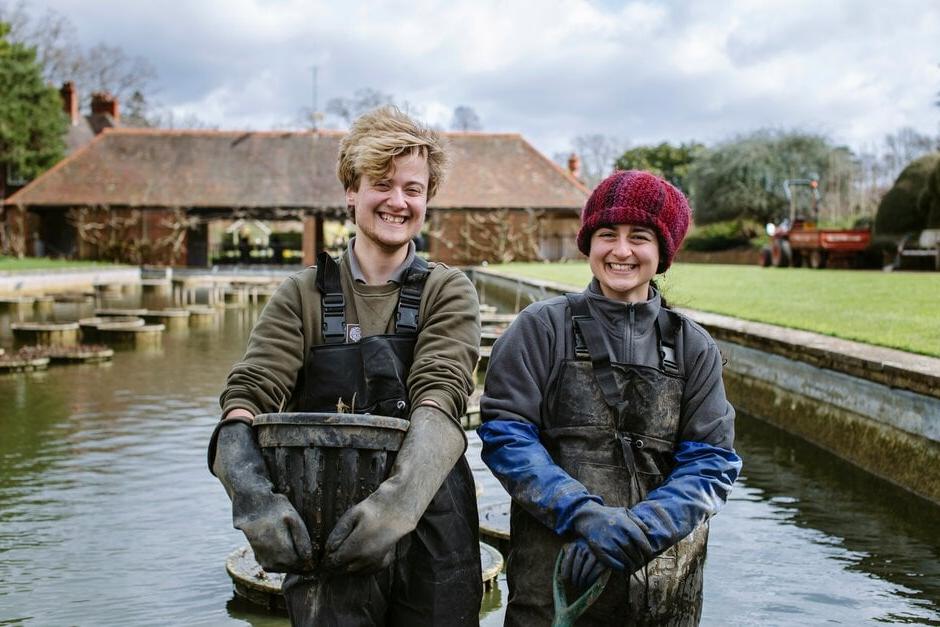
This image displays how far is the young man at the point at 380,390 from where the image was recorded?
2371 millimetres

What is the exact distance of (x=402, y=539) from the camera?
257 centimetres

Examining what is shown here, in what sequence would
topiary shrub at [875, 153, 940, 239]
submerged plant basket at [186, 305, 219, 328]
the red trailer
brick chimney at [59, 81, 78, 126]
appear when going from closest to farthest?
submerged plant basket at [186, 305, 219, 328] < the red trailer < topiary shrub at [875, 153, 940, 239] < brick chimney at [59, 81, 78, 126]

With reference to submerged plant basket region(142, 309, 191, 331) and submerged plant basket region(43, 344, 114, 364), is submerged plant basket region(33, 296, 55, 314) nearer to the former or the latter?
submerged plant basket region(142, 309, 191, 331)

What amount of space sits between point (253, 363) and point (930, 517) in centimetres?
512

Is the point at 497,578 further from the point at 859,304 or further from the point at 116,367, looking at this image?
the point at 116,367

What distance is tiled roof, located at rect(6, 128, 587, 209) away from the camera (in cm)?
4269

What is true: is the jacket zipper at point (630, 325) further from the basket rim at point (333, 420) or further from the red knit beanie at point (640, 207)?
the basket rim at point (333, 420)

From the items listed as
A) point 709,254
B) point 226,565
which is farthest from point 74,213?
point 226,565

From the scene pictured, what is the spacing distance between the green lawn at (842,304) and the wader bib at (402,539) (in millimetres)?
1088

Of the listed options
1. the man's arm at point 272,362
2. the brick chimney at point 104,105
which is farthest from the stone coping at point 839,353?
the brick chimney at point 104,105

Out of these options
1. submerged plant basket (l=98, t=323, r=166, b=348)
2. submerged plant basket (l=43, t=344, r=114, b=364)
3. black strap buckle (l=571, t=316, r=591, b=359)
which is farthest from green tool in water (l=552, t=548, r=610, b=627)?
submerged plant basket (l=98, t=323, r=166, b=348)

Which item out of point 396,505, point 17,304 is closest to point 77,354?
point 17,304

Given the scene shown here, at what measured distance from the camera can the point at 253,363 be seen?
2715mm

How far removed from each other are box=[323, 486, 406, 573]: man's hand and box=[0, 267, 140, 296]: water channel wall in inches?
1045
